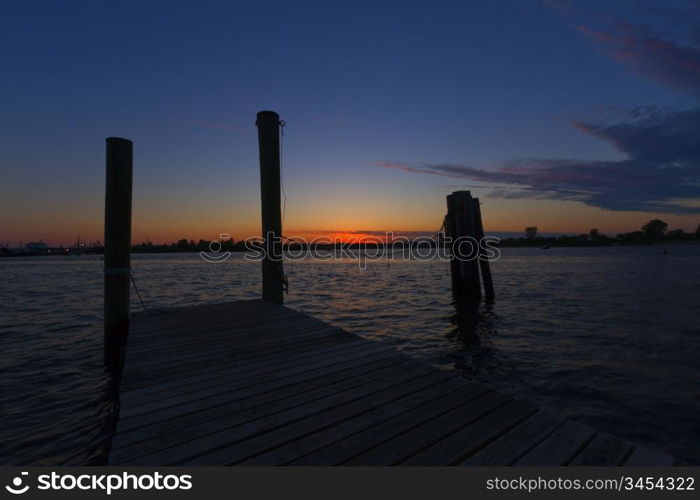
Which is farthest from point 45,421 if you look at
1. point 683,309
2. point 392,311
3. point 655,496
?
point 683,309

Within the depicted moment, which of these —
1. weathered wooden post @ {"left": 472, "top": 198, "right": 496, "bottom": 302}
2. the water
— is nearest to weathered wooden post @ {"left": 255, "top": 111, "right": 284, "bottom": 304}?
the water

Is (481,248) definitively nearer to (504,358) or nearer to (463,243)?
(463,243)

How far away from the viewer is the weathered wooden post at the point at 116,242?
6.60 m

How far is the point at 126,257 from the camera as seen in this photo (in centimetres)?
681

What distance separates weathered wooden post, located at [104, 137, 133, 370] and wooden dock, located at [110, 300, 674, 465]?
2.37 metres

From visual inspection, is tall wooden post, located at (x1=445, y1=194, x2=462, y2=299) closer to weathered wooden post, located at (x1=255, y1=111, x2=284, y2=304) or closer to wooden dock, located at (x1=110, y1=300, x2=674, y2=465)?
weathered wooden post, located at (x1=255, y1=111, x2=284, y2=304)

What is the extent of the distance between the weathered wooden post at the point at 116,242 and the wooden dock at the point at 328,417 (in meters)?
2.37

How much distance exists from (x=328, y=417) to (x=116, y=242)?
5.95 m

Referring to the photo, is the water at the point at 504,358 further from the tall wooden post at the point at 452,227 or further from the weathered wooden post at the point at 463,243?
the tall wooden post at the point at 452,227

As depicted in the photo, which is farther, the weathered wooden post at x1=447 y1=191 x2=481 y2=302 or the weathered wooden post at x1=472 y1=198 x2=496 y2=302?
the weathered wooden post at x1=472 y1=198 x2=496 y2=302

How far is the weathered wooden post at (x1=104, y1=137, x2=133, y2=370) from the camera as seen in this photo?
21.7 feet

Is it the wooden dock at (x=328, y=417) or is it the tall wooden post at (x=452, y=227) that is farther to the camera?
the tall wooden post at (x=452, y=227)

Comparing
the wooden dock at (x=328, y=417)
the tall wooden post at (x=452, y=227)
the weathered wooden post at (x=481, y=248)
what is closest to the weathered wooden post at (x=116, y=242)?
the wooden dock at (x=328, y=417)

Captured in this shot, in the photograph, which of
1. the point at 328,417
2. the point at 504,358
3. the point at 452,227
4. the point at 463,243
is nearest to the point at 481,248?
the point at 463,243
